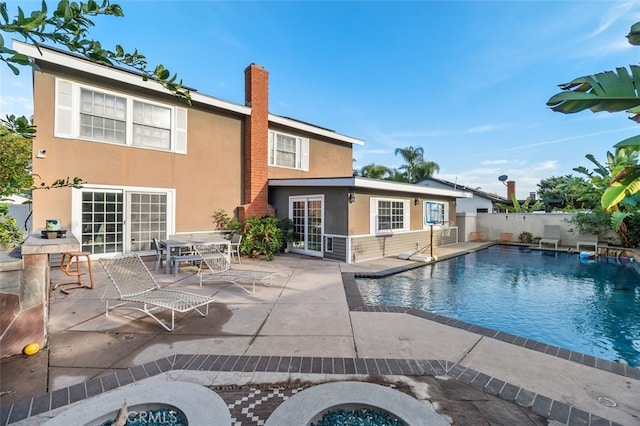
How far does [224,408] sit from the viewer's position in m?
2.63

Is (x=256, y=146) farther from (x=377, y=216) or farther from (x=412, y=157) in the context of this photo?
(x=412, y=157)

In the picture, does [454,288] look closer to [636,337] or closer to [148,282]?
[636,337]

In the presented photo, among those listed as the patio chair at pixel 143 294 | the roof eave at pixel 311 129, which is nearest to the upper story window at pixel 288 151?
the roof eave at pixel 311 129

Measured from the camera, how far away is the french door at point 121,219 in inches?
357

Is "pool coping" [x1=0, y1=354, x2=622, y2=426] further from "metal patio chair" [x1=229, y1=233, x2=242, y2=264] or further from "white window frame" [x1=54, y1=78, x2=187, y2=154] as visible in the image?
"white window frame" [x1=54, y1=78, x2=187, y2=154]

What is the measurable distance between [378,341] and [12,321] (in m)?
4.64

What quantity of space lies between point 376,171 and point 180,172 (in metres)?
22.7

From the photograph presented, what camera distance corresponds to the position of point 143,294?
511cm

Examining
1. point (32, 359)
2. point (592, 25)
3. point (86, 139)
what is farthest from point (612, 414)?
point (86, 139)

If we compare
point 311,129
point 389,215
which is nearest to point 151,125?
point 311,129

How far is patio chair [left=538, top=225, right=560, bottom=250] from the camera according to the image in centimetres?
1600

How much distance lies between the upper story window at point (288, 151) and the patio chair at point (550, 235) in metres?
13.6

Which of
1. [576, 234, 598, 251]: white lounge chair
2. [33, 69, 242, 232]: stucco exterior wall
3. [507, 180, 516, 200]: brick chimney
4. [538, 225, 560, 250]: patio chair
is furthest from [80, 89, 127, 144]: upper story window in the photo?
[507, 180, 516, 200]: brick chimney

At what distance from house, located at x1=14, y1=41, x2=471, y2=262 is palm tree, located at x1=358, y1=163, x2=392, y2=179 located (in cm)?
1568
